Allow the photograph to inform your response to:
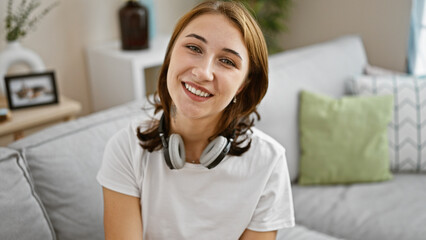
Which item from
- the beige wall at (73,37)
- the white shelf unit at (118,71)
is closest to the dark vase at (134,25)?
the white shelf unit at (118,71)

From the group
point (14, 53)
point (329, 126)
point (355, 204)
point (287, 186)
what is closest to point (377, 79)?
point (329, 126)

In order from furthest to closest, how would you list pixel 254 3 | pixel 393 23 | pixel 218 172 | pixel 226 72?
pixel 254 3 < pixel 393 23 < pixel 218 172 < pixel 226 72

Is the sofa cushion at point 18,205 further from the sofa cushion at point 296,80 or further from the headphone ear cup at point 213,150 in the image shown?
Result: the sofa cushion at point 296,80

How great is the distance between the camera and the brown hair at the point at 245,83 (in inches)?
41.4

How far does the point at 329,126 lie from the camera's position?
73.2 inches

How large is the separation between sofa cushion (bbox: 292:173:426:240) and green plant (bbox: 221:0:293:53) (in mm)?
1376

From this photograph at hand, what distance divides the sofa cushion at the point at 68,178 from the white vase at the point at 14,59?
890 mm

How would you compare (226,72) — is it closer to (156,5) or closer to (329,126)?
(329,126)

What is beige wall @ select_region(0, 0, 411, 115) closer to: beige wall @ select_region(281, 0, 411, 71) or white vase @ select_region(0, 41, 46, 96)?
beige wall @ select_region(281, 0, 411, 71)

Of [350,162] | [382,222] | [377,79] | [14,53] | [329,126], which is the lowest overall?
[382,222]

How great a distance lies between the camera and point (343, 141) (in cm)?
185

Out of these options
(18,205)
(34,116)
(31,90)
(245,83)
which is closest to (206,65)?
(245,83)

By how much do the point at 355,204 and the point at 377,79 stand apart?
2.16 ft

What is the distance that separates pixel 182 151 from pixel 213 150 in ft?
0.27
